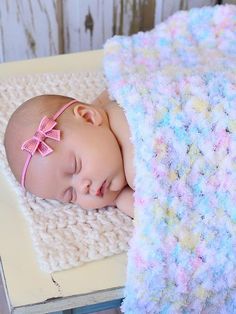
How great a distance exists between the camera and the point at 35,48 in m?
1.67

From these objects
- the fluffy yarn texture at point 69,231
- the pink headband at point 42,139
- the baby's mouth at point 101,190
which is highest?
the pink headband at point 42,139

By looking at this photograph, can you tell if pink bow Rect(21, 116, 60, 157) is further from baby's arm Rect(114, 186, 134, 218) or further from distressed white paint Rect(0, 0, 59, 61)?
distressed white paint Rect(0, 0, 59, 61)

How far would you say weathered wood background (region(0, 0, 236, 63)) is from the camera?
1594 mm

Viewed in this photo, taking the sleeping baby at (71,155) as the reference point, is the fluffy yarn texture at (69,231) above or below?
below

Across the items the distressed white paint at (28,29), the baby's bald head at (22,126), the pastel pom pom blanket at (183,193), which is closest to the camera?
the pastel pom pom blanket at (183,193)

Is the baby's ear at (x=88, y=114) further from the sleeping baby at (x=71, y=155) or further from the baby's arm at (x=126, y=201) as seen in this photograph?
the baby's arm at (x=126, y=201)

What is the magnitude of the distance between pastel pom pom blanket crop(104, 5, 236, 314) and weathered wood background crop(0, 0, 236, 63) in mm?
624

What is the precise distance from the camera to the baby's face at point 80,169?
0.97 m

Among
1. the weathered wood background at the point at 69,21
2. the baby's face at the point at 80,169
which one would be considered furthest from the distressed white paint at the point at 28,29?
the baby's face at the point at 80,169

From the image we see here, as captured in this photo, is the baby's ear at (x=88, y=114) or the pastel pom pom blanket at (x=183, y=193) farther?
the baby's ear at (x=88, y=114)

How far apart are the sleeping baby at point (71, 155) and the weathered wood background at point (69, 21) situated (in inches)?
24.7

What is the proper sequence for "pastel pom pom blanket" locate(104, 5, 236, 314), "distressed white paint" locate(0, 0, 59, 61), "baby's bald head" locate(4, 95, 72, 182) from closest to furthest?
"pastel pom pom blanket" locate(104, 5, 236, 314)
"baby's bald head" locate(4, 95, 72, 182)
"distressed white paint" locate(0, 0, 59, 61)

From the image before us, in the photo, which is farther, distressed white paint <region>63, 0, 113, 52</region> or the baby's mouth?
distressed white paint <region>63, 0, 113, 52</region>

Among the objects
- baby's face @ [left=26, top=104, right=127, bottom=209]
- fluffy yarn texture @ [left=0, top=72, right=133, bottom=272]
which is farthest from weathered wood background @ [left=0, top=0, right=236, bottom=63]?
baby's face @ [left=26, top=104, right=127, bottom=209]
